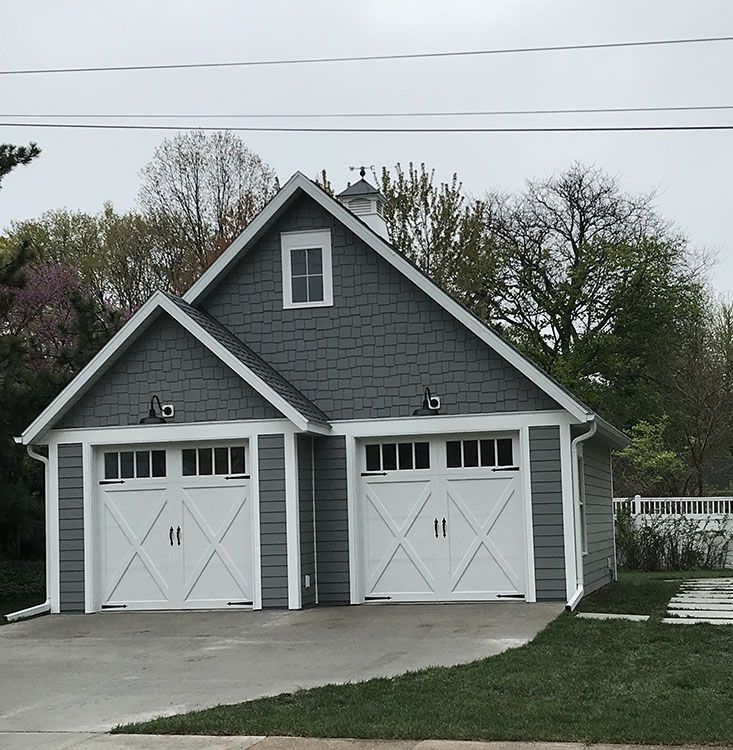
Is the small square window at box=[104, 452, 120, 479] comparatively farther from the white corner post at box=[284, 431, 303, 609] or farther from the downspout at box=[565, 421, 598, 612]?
the downspout at box=[565, 421, 598, 612]

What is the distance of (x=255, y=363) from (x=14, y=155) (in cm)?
479

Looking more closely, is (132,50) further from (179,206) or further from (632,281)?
(632,281)

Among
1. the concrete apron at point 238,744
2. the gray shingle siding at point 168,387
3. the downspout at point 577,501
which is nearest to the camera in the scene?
the concrete apron at point 238,744

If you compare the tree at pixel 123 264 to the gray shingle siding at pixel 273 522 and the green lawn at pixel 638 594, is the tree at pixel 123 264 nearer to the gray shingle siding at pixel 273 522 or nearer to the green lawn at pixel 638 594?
the green lawn at pixel 638 594

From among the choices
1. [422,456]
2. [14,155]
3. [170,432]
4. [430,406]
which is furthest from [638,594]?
[14,155]

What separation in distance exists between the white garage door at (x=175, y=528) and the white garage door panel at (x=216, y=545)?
13 millimetres

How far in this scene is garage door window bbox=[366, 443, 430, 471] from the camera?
1622cm

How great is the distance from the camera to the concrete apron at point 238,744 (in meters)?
7.59

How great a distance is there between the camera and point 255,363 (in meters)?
16.1

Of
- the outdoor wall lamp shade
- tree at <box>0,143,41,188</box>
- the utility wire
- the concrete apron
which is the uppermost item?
the utility wire

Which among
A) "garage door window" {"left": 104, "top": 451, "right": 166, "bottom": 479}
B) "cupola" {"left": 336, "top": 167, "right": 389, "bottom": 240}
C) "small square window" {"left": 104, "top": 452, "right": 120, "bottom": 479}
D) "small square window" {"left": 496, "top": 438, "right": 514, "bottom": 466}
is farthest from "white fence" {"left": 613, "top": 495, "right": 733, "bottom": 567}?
"small square window" {"left": 104, "top": 452, "right": 120, "bottom": 479}

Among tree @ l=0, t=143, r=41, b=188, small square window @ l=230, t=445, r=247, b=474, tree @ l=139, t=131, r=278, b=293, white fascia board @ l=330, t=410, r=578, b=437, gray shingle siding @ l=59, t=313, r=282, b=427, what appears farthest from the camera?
tree @ l=139, t=131, r=278, b=293

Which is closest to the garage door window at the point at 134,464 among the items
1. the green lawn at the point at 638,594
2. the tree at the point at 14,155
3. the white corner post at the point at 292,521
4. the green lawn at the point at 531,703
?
the white corner post at the point at 292,521

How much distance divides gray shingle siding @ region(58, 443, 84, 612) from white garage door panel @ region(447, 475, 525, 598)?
4.96m
